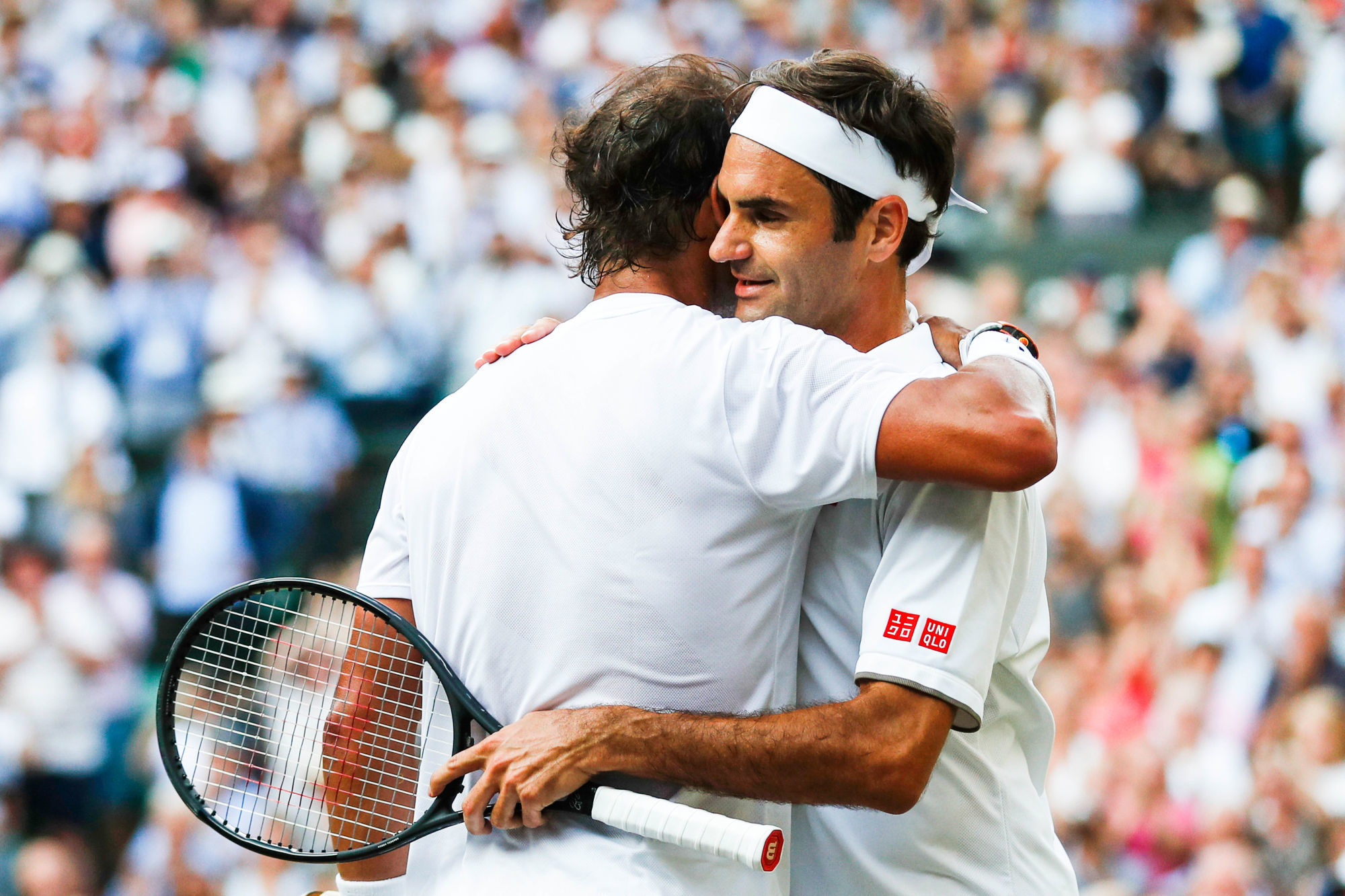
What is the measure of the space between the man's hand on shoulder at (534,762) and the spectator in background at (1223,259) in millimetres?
6807

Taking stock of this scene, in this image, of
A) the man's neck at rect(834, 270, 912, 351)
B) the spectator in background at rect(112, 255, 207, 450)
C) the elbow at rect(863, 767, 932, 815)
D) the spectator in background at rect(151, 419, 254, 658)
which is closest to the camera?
the elbow at rect(863, 767, 932, 815)

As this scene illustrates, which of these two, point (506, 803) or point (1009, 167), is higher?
point (1009, 167)

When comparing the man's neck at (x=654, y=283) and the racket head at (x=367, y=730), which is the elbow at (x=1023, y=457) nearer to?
the man's neck at (x=654, y=283)

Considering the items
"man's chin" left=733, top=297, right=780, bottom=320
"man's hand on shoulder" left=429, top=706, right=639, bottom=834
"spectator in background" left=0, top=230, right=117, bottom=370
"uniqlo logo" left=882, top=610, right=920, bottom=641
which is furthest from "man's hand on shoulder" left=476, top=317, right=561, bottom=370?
"spectator in background" left=0, top=230, right=117, bottom=370

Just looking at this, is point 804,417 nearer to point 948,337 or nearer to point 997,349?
point 997,349

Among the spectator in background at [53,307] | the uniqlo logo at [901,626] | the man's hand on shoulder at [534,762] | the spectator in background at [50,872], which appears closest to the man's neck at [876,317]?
the uniqlo logo at [901,626]

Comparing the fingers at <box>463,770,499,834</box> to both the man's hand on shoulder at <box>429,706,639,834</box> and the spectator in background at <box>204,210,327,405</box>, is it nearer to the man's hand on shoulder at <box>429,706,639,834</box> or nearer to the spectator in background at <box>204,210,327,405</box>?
the man's hand on shoulder at <box>429,706,639,834</box>

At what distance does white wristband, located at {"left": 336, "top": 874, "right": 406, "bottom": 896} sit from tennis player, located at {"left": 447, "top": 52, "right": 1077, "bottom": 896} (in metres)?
0.47

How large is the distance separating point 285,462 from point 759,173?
6952mm

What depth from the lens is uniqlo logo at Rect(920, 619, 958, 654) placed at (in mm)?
2186

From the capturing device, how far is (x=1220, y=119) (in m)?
9.55

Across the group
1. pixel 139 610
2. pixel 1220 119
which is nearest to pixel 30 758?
pixel 139 610

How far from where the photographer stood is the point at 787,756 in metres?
2.13

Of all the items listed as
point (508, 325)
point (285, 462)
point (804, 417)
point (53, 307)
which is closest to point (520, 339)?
point (804, 417)
